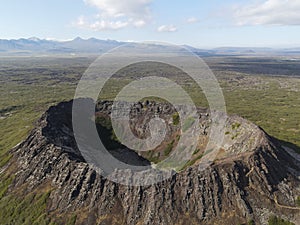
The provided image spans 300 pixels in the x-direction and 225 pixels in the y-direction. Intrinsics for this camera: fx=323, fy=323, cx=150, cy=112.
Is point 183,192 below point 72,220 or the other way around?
the other way around

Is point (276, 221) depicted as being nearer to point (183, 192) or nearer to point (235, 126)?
point (183, 192)

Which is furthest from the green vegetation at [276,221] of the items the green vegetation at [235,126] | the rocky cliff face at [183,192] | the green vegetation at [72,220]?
the green vegetation at [72,220]

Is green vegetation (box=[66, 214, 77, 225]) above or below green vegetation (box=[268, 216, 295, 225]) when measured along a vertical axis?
below

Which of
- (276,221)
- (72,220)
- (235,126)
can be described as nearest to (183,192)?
(276,221)

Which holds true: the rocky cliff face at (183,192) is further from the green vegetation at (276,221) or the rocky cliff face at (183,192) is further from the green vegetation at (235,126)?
the green vegetation at (235,126)

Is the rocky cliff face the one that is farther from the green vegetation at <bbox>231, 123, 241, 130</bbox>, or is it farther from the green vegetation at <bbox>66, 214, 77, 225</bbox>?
the green vegetation at <bbox>231, 123, 241, 130</bbox>

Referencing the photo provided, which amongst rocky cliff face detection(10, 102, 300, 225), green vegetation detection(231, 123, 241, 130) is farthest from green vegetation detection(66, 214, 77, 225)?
green vegetation detection(231, 123, 241, 130)

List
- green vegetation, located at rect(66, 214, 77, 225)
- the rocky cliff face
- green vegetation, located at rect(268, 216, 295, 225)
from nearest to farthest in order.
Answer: green vegetation, located at rect(268, 216, 295, 225) < the rocky cliff face < green vegetation, located at rect(66, 214, 77, 225)

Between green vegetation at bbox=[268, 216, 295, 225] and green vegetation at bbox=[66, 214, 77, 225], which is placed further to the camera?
green vegetation at bbox=[66, 214, 77, 225]
